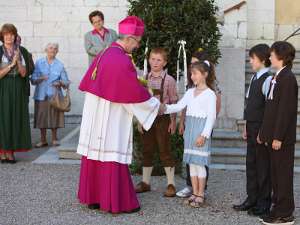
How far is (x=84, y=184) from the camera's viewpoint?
602 cm

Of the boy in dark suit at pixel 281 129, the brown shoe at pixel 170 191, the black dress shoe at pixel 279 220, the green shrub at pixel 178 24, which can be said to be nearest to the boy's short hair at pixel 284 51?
the boy in dark suit at pixel 281 129

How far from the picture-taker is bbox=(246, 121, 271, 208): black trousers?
19.0 feet

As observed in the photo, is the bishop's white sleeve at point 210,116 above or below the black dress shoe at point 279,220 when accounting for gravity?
above

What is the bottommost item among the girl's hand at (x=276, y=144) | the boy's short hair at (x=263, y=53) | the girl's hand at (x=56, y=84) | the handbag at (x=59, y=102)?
the girl's hand at (x=276, y=144)

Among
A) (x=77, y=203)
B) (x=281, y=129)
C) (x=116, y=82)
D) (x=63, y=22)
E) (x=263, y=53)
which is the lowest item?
(x=77, y=203)

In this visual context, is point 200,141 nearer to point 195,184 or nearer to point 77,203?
point 195,184

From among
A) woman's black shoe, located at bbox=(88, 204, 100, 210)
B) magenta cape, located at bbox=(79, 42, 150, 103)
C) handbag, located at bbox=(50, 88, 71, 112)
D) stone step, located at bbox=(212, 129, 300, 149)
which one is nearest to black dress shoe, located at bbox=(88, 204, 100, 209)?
woman's black shoe, located at bbox=(88, 204, 100, 210)

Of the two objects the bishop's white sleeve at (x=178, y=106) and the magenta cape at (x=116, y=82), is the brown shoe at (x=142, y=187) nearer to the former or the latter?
the bishop's white sleeve at (x=178, y=106)

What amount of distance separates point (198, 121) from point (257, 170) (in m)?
0.75

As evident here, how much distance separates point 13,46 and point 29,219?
320 centimetres

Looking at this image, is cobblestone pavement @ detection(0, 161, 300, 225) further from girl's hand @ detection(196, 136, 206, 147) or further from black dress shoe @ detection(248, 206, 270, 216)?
girl's hand @ detection(196, 136, 206, 147)

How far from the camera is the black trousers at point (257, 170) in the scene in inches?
227

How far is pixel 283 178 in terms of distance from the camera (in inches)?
216

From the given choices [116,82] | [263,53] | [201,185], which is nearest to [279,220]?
[201,185]
